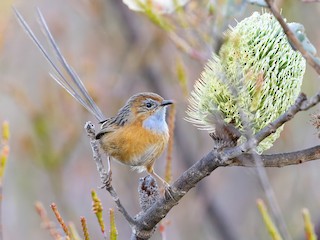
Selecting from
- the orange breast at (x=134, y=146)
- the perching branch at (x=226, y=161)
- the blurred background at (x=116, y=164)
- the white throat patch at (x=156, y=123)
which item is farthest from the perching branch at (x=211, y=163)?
the blurred background at (x=116, y=164)

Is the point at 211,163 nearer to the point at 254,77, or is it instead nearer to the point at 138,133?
the point at 254,77

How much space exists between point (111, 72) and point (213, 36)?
430cm

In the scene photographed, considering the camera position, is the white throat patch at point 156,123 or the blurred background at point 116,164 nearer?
the white throat patch at point 156,123

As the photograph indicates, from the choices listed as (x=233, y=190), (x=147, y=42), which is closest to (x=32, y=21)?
(x=147, y=42)

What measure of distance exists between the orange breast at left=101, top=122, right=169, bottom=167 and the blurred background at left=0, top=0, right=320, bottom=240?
0.96 m

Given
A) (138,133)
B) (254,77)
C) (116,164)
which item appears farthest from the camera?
(116,164)

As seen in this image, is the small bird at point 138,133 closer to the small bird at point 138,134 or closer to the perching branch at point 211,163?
the small bird at point 138,134

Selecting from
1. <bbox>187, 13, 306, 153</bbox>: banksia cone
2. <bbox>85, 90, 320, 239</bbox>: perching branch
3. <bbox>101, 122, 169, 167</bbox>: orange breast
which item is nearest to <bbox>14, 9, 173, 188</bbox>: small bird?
<bbox>101, 122, 169, 167</bbox>: orange breast

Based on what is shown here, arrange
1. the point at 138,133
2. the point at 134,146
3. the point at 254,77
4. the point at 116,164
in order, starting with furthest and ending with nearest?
the point at 116,164, the point at 138,133, the point at 134,146, the point at 254,77

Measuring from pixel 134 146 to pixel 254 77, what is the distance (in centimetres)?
127

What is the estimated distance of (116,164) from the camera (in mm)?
5574

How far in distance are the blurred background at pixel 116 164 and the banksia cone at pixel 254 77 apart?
1993mm

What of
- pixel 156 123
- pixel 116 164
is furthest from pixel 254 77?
pixel 116 164

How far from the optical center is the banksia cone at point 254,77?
2.16 meters
